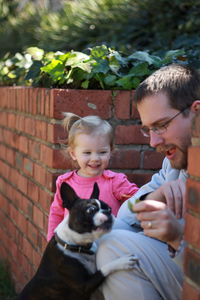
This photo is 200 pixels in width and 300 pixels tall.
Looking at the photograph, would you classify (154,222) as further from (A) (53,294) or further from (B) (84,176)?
(B) (84,176)

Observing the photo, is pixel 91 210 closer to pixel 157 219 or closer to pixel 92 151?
pixel 157 219

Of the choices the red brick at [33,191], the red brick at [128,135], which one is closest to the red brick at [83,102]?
the red brick at [128,135]

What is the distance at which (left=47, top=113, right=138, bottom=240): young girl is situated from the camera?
3.36 m

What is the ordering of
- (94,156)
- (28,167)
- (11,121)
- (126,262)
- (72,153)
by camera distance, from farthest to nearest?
(11,121) → (28,167) → (72,153) → (94,156) → (126,262)

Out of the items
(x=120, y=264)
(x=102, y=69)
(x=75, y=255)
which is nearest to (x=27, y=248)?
(x=102, y=69)

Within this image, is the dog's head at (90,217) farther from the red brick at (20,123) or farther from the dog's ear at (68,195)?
the red brick at (20,123)

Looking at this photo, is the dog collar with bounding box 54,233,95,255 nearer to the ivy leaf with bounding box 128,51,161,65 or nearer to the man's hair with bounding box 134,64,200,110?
the man's hair with bounding box 134,64,200,110

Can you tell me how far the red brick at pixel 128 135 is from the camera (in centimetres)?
375

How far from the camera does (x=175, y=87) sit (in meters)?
2.77

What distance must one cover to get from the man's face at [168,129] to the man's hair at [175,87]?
3 cm

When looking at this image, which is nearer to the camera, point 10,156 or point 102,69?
point 102,69

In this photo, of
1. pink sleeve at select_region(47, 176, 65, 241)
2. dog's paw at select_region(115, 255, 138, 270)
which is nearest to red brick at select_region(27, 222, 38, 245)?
pink sleeve at select_region(47, 176, 65, 241)

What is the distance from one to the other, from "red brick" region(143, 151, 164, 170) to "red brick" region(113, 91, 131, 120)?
29 centimetres

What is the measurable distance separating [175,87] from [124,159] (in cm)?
109
